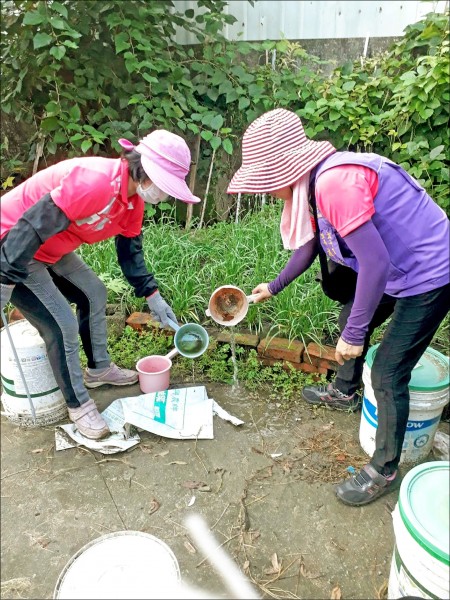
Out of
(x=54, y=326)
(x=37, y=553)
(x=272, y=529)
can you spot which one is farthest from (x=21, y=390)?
(x=272, y=529)

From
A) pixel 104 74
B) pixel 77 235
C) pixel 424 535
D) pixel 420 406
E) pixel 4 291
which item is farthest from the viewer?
pixel 104 74

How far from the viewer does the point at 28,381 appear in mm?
2406

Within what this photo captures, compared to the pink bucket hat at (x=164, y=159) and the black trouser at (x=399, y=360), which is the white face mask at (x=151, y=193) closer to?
the pink bucket hat at (x=164, y=159)

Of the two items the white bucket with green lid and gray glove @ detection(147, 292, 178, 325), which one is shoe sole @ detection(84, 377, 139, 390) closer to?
gray glove @ detection(147, 292, 178, 325)

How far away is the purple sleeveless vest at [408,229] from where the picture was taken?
1689 millimetres

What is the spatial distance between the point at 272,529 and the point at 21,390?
1511mm

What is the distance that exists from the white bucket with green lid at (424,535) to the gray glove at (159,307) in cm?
174

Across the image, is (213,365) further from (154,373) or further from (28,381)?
(28,381)

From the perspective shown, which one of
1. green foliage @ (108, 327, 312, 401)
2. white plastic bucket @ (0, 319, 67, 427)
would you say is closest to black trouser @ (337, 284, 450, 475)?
green foliage @ (108, 327, 312, 401)

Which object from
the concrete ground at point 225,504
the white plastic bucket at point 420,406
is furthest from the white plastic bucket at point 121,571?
the white plastic bucket at point 420,406

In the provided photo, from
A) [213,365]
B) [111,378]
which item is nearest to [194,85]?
[213,365]

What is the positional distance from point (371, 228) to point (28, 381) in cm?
193

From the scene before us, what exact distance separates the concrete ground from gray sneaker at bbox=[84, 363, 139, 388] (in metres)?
0.44

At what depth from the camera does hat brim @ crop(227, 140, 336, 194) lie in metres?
1.68
